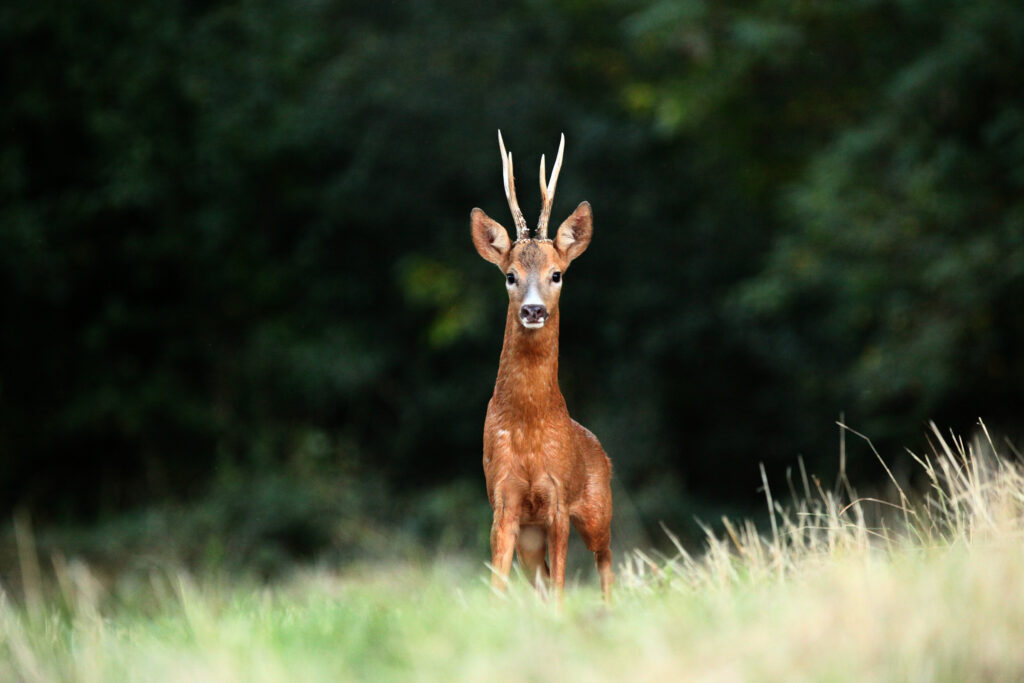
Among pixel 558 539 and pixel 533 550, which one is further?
pixel 533 550

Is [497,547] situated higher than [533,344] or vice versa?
[533,344]

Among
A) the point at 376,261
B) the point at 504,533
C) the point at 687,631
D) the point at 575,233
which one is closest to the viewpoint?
the point at 687,631

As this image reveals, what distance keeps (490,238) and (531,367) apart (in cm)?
54

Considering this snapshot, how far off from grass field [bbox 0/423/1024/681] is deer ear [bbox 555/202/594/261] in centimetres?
114

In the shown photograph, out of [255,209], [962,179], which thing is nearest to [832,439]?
[962,179]

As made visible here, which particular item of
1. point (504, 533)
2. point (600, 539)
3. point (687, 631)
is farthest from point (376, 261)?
point (687, 631)

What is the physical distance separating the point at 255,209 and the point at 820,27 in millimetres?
7120

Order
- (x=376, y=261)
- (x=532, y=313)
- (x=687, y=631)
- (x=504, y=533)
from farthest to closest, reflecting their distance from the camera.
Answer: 1. (x=376, y=261)
2. (x=504, y=533)
3. (x=532, y=313)
4. (x=687, y=631)

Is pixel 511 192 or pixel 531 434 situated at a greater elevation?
pixel 511 192

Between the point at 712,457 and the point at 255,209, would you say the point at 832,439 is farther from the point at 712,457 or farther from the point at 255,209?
the point at 255,209

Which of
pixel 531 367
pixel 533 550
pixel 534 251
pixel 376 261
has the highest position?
pixel 376 261

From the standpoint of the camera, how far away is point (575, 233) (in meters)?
4.45

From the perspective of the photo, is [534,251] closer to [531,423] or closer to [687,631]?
[531,423]

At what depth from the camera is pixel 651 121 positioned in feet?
47.3
